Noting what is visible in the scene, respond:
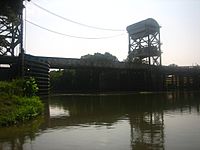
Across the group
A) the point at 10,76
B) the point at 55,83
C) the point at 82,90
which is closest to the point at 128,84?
the point at 82,90

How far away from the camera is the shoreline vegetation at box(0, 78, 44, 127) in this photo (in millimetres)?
16922

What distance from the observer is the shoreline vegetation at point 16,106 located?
16.9m

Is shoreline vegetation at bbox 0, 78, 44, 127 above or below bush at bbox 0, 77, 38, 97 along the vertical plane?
below

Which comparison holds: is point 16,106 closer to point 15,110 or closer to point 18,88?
point 15,110

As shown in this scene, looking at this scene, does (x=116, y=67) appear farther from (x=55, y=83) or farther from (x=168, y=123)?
(x=168, y=123)

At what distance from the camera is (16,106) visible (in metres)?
19.7

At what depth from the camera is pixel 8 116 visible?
55.4 ft

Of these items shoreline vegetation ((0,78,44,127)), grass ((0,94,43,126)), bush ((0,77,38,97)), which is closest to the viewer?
grass ((0,94,43,126))

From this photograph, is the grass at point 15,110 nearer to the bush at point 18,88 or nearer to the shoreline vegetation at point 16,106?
the shoreline vegetation at point 16,106

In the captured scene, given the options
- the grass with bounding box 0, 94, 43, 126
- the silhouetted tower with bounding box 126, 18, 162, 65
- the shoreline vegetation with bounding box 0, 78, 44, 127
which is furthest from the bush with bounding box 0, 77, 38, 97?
the silhouetted tower with bounding box 126, 18, 162, 65

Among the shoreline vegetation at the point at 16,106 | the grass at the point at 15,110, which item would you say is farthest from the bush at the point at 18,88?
the grass at the point at 15,110

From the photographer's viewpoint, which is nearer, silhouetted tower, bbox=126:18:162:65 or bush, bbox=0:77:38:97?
bush, bbox=0:77:38:97

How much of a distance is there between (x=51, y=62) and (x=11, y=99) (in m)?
34.5

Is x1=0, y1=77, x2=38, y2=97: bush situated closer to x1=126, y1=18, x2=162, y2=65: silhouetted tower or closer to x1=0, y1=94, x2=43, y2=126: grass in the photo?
x1=0, y1=94, x2=43, y2=126: grass
